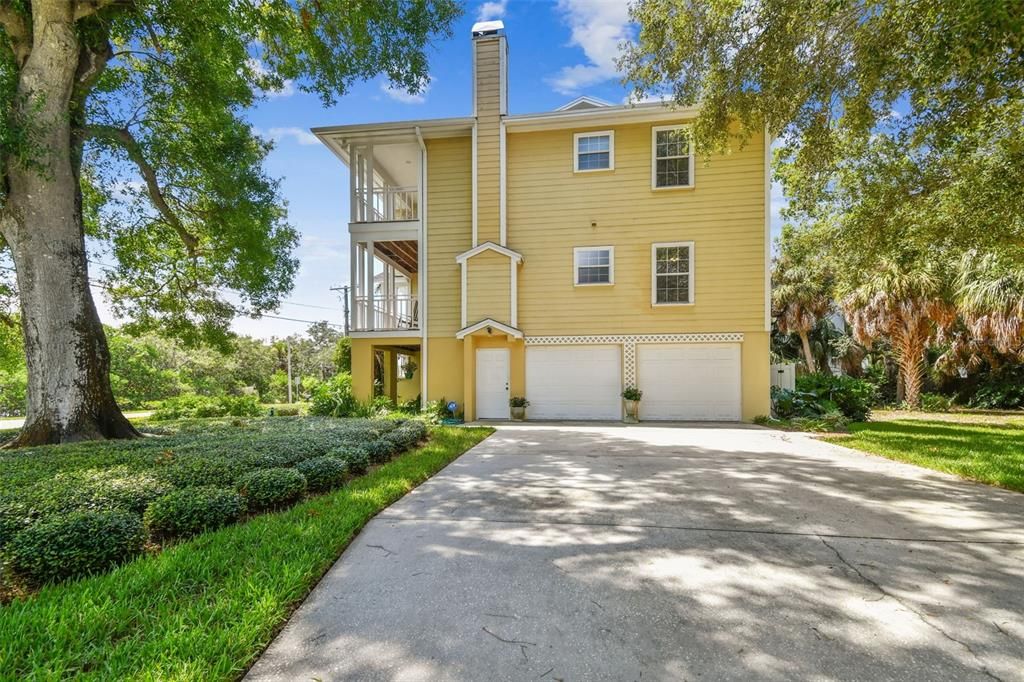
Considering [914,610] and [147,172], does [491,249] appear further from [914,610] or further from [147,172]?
[914,610]

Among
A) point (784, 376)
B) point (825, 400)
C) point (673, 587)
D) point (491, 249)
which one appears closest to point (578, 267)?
point (491, 249)

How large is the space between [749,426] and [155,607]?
10946mm

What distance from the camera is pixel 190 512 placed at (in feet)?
11.5

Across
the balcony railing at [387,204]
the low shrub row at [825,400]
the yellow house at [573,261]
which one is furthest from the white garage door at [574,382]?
the balcony railing at [387,204]

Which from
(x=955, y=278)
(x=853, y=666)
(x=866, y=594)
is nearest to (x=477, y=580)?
(x=853, y=666)

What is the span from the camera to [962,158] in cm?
648

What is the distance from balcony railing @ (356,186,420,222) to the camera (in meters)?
13.0

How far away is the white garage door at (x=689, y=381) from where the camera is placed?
38.2 feet

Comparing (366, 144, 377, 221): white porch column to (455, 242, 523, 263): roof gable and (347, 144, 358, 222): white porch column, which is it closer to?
(347, 144, 358, 222): white porch column

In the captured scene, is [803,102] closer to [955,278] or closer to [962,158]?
[962,158]

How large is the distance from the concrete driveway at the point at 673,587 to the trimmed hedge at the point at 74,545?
54.8 inches

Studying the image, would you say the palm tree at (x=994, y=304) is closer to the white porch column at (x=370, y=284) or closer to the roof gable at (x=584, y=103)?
the roof gable at (x=584, y=103)

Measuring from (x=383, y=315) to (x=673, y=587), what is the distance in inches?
470

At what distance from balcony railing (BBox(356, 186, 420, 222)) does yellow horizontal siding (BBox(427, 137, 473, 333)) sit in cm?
72
